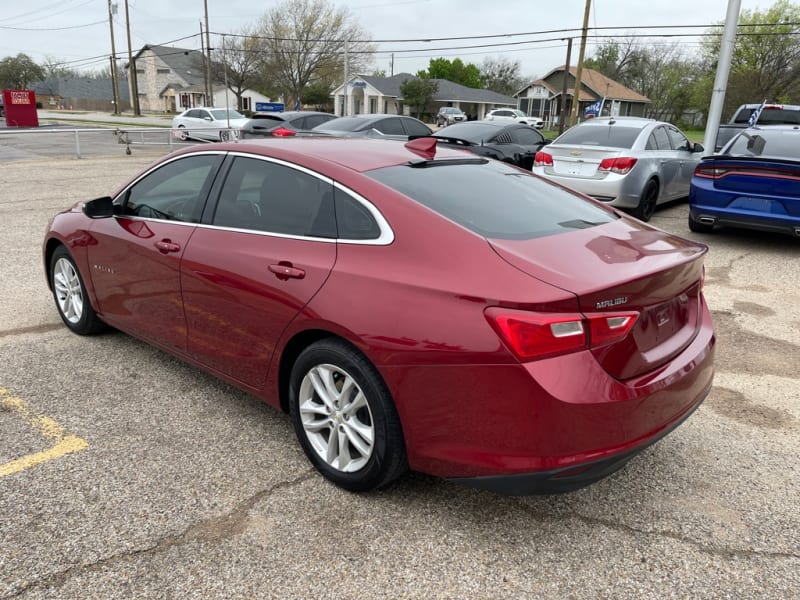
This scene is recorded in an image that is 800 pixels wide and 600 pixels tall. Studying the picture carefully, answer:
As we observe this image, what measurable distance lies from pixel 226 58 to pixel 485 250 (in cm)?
6946

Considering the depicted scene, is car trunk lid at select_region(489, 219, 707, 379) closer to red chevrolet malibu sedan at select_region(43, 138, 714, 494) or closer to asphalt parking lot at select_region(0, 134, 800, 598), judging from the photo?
red chevrolet malibu sedan at select_region(43, 138, 714, 494)

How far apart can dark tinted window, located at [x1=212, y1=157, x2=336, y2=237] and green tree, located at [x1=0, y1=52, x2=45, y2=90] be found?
97940 mm

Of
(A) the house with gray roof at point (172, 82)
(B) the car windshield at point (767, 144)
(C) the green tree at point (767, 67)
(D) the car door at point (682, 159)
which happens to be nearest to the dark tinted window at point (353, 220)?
(B) the car windshield at point (767, 144)

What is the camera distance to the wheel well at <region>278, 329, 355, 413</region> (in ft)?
9.14

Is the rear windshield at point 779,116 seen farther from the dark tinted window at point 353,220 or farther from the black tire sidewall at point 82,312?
the black tire sidewall at point 82,312

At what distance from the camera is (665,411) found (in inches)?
98.5

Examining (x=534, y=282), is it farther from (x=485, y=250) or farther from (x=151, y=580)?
(x=151, y=580)

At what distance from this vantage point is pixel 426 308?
2.38m

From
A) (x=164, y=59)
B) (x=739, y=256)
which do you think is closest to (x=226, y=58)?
(x=164, y=59)

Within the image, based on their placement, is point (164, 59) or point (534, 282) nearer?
point (534, 282)

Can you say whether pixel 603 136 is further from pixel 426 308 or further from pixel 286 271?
pixel 426 308

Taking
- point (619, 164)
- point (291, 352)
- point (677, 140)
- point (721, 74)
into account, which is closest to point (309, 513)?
point (291, 352)

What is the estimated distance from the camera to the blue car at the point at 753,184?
7.14 metres

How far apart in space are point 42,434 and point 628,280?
117 inches
